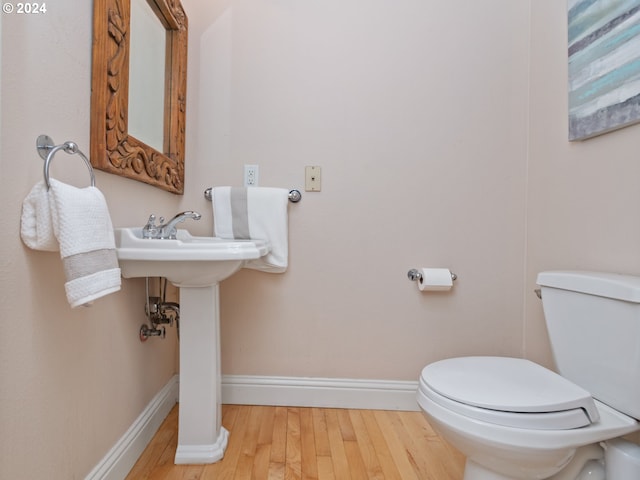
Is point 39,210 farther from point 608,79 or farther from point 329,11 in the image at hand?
point 608,79

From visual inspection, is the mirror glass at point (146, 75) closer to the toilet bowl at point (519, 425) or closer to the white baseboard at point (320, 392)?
the white baseboard at point (320, 392)

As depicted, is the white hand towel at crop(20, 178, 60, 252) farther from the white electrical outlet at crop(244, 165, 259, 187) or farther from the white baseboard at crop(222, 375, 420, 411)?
the white baseboard at crop(222, 375, 420, 411)

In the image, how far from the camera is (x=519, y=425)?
2.52 ft

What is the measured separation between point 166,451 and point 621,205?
5.73 feet

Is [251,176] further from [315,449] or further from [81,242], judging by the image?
[315,449]

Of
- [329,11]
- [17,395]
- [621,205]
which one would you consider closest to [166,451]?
[17,395]

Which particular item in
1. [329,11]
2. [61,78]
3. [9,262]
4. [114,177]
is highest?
[329,11]

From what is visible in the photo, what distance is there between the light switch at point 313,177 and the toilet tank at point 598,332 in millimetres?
943

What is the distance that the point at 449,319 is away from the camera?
5.04ft

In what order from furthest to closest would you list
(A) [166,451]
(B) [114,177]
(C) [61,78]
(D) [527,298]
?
(D) [527,298] → (A) [166,451] → (B) [114,177] → (C) [61,78]

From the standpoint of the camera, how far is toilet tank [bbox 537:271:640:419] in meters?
0.82

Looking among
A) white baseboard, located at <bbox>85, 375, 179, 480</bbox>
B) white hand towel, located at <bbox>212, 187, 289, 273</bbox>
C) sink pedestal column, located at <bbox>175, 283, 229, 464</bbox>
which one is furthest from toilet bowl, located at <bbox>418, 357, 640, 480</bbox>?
white baseboard, located at <bbox>85, 375, 179, 480</bbox>

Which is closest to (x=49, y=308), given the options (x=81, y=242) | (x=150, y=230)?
(x=81, y=242)

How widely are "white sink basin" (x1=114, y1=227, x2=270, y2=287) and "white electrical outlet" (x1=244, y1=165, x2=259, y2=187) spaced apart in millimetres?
603
